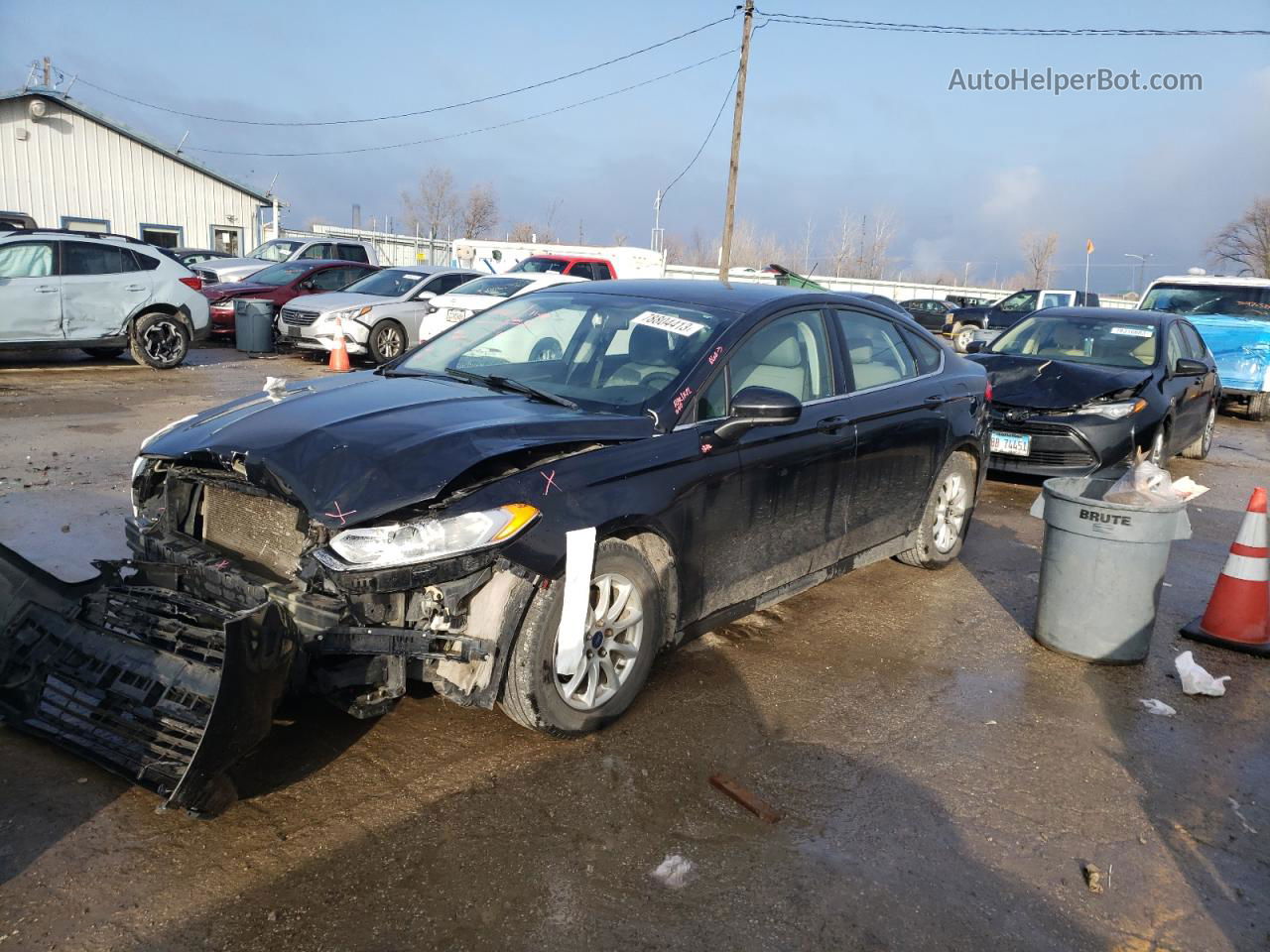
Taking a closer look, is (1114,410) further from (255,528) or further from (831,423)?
(255,528)

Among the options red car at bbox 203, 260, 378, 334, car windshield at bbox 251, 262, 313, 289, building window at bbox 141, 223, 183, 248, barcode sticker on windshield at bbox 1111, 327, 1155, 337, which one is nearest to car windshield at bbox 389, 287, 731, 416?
barcode sticker on windshield at bbox 1111, 327, 1155, 337

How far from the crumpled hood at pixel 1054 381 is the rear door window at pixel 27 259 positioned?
1162cm

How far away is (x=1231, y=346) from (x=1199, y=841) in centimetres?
1347

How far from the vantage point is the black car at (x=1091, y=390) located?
26.0 ft

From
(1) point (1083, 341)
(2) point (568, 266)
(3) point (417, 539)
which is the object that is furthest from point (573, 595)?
(2) point (568, 266)

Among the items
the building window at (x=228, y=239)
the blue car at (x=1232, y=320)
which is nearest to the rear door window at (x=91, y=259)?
the blue car at (x=1232, y=320)

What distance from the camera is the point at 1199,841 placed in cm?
325

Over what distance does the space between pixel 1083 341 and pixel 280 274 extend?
1413cm

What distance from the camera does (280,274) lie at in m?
17.8

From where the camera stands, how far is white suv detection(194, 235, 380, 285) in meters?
20.8

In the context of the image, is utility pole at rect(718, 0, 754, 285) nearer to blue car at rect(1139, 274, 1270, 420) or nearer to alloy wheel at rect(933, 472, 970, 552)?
blue car at rect(1139, 274, 1270, 420)

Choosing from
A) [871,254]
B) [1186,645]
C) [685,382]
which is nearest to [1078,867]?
[685,382]

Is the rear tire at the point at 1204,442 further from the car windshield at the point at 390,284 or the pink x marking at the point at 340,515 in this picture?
the car windshield at the point at 390,284

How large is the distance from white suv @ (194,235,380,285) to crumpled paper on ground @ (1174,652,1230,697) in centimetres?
1879
